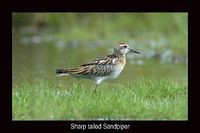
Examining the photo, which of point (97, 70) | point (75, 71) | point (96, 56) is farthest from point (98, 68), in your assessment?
point (96, 56)

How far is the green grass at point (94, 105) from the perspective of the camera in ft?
35.7

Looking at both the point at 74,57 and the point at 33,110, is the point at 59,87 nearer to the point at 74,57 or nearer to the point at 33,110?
the point at 33,110

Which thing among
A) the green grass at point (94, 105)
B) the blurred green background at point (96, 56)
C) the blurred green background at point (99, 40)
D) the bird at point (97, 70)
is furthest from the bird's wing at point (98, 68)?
the blurred green background at point (99, 40)

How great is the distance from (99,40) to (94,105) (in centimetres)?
1715

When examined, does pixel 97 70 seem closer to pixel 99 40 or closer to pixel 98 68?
pixel 98 68

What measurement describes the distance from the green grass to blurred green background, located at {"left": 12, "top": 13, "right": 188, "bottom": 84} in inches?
220

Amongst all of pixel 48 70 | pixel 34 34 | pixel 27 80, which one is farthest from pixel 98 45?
pixel 27 80

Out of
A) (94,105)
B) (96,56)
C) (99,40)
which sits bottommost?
(94,105)

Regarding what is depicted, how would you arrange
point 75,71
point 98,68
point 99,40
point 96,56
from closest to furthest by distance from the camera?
point 75,71 < point 98,68 < point 96,56 < point 99,40

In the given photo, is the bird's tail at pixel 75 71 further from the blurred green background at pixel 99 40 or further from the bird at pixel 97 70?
the blurred green background at pixel 99 40

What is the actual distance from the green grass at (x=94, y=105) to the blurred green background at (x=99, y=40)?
220 inches

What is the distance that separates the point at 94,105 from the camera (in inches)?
431

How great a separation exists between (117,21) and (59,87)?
57.8 ft

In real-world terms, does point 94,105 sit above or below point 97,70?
below
